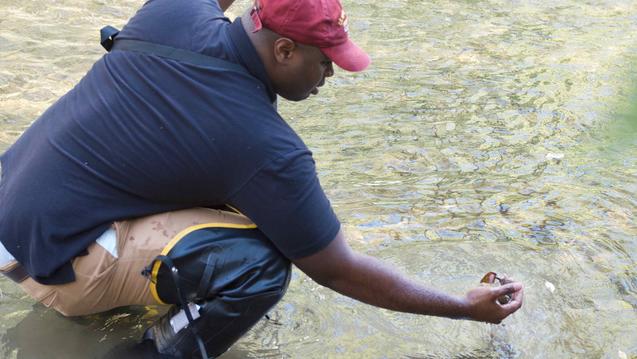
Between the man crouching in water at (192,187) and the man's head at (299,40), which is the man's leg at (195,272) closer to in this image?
the man crouching in water at (192,187)

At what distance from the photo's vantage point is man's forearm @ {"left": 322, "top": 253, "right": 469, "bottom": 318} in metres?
2.37

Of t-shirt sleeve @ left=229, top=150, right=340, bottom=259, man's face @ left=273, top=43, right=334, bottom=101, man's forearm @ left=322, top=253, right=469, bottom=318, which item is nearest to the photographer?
t-shirt sleeve @ left=229, top=150, right=340, bottom=259

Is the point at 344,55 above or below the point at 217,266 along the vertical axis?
above

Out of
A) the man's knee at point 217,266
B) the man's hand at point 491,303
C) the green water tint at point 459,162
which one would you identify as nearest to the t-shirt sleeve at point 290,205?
the man's knee at point 217,266

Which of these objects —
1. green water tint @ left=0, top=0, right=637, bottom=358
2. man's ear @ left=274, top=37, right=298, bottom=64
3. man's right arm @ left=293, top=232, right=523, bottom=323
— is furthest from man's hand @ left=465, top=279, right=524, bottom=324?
man's ear @ left=274, top=37, right=298, bottom=64

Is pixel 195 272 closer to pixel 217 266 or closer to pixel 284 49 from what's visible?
pixel 217 266

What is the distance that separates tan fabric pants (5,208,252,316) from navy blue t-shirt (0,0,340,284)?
0.15 feet

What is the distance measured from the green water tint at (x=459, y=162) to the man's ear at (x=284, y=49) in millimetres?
1057

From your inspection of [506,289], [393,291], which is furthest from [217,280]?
[506,289]

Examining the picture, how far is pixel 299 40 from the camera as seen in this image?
7.29 ft

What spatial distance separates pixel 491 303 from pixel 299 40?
39.1 inches

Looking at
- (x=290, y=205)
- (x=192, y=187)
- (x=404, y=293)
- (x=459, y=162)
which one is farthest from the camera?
(x=459, y=162)

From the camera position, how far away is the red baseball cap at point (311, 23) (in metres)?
2.18

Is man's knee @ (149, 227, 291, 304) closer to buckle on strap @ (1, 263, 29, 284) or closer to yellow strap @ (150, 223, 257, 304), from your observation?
yellow strap @ (150, 223, 257, 304)
